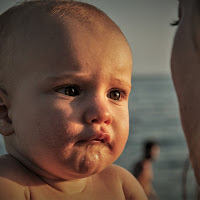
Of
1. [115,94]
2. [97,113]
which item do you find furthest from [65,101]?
[115,94]

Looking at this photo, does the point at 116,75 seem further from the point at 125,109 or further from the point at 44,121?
the point at 44,121

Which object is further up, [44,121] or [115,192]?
[44,121]

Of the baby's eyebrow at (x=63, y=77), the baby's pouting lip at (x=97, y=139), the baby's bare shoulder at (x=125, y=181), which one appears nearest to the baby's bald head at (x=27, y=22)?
the baby's eyebrow at (x=63, y=77)

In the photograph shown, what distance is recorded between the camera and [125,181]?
1.68m

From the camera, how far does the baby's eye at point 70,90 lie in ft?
4.32

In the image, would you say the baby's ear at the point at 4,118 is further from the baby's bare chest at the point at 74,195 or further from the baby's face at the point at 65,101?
the baby's bare chest at the point at 74,195

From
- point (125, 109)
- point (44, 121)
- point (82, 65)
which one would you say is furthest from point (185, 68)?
point (44, 121)

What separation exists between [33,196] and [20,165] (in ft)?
0.49

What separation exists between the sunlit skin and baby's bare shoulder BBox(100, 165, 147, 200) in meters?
0.32

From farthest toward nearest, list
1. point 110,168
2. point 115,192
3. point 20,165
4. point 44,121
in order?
1. point 110,168
2. point 115,192
3. point 20,165
4. point 44,121

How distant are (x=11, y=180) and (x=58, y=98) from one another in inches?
15.2

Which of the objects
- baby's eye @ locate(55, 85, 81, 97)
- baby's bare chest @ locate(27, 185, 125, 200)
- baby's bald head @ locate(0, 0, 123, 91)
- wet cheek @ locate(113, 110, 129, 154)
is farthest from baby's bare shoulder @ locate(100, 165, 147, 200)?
baby's bald head @ locate(0, 0, 123, 91)

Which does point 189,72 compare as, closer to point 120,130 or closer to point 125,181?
point 120,130

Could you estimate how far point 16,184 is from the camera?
1.30 meters
